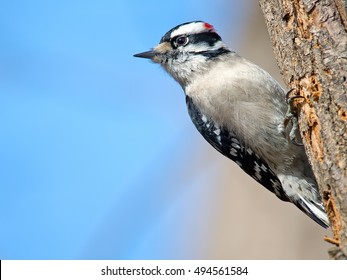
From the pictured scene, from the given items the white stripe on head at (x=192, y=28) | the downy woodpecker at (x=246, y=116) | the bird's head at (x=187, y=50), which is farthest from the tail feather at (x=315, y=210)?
the white stripe on head at (x=192, y=28)

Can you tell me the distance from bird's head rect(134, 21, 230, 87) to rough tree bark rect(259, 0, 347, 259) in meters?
1.20

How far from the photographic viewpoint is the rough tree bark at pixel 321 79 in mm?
2877

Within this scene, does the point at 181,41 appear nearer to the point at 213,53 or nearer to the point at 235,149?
the point at 213,53

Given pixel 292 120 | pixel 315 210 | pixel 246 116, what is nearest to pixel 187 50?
pixel 246 116

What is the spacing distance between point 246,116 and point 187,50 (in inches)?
33.7

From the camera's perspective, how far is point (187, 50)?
15.9ft

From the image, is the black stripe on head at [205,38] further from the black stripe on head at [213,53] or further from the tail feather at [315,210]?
the tail feather at [315,210]

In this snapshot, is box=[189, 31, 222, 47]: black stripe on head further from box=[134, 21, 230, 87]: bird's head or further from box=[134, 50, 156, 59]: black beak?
box=[134, 50, 156, 59]: black beak

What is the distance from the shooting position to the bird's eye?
16.1ft

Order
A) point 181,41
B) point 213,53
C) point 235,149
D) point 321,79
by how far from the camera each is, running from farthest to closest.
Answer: point 181,41 → point 213,53 → point 235,149 → point 321,79

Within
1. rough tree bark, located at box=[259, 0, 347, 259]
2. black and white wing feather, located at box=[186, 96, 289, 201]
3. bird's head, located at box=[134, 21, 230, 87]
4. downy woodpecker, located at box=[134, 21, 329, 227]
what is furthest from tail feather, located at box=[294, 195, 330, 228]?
bird's head, located at box=[134, 21, 230, 87]

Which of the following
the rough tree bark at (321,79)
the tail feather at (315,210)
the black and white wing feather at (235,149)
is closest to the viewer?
the rough tree bark at (321,79)

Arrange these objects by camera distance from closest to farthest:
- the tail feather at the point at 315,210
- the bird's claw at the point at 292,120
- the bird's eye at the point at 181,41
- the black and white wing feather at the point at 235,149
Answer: the bird's claw at the point at 292,120
the tail feather at the point at 315,210
the black and white wing feather at the point at 235,149
the bird's eye at the point at 181,41

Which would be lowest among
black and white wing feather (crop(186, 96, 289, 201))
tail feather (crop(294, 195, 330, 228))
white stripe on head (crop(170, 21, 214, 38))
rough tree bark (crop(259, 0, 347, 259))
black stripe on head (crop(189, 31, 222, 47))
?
tail feather (crop(294, 195, 330, 228))
